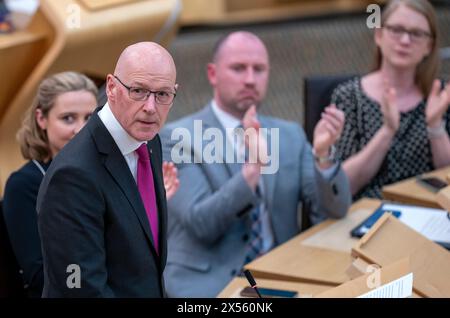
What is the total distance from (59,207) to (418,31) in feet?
5.73

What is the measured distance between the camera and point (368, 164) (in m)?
2.50

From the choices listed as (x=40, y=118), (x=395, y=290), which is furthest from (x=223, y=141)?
(x=395, y=290)

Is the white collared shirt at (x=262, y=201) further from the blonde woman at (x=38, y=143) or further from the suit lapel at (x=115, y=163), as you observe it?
the suit lapel at (x=115, y=163)

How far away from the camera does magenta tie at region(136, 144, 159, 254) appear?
1.01 meters

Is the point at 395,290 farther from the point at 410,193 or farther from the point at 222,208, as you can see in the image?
the point at 410,193

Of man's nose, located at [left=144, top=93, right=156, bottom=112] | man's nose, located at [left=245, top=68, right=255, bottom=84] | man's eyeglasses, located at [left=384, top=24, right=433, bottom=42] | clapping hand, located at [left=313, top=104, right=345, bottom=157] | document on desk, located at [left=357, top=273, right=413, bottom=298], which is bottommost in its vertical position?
document on desk, located at [left=357, top=273, right=413, bottom=298]

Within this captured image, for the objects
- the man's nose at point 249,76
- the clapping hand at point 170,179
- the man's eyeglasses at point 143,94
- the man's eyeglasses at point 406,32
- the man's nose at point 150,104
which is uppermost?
the man's eyeglasses at point 406,32

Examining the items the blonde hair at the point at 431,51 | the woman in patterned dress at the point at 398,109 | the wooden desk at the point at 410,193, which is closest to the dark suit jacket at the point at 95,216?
the wooden desk at the point at 410,193

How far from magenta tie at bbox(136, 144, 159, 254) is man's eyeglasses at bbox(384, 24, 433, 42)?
5.33 ft

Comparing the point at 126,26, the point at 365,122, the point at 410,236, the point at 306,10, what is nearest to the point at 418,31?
the point at 365,122

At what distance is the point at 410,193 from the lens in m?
2.37

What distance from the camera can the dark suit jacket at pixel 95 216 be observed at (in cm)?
100

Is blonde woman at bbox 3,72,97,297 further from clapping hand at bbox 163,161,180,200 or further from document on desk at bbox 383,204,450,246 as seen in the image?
document on desk at bbox 383,204,450,246

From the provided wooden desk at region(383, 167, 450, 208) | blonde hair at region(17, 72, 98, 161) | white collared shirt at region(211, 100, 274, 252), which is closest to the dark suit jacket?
blonde hair at region(17, 72, 98, 161)
